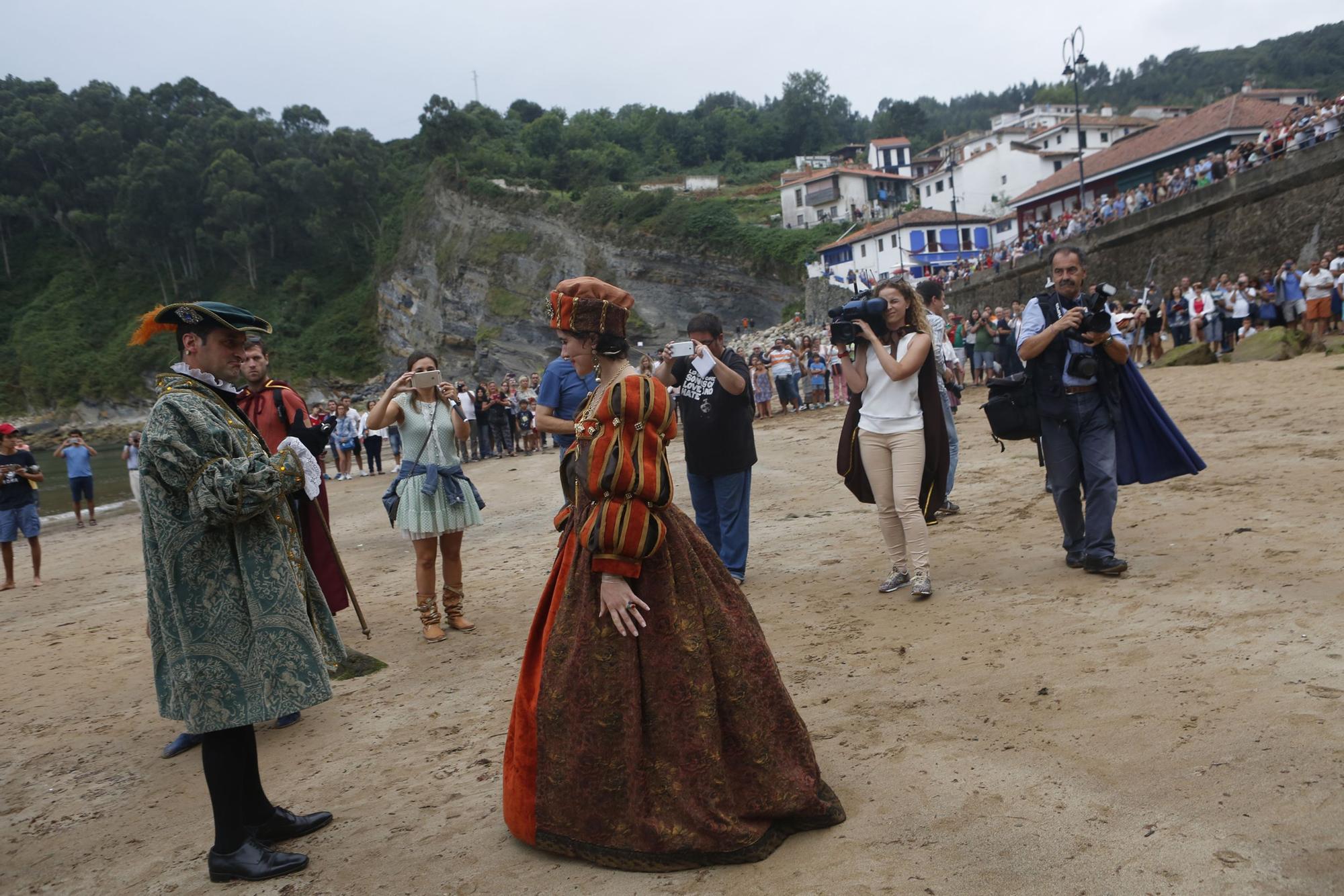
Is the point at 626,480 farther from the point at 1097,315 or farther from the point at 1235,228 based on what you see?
the point at 1235,228

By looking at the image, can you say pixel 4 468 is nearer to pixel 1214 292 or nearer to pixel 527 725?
pixel 527 725

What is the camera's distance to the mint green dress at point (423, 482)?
6078 millimetres

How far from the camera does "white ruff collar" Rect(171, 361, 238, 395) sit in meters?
3.31

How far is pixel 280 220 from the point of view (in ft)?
241

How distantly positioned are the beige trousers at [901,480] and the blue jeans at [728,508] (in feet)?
3.24

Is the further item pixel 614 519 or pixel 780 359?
pixel 780 359

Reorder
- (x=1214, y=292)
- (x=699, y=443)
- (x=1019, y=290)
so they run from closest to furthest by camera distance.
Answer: (x=699, y=443)
(x=1214, y=292)
(x=1019, y=290)

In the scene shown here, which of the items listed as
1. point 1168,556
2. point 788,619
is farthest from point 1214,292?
point 788,619

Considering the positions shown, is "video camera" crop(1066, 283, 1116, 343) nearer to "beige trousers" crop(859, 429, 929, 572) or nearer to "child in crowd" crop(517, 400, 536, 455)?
"beige trousers" crop(859, 429, 929, 572)

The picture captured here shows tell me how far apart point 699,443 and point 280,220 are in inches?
3004

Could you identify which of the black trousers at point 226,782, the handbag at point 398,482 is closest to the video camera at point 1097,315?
the handbag at point 398,482

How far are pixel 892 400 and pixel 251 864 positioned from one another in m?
4.21

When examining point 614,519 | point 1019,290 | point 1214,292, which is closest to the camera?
point 614,519

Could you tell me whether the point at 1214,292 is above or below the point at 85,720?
above
